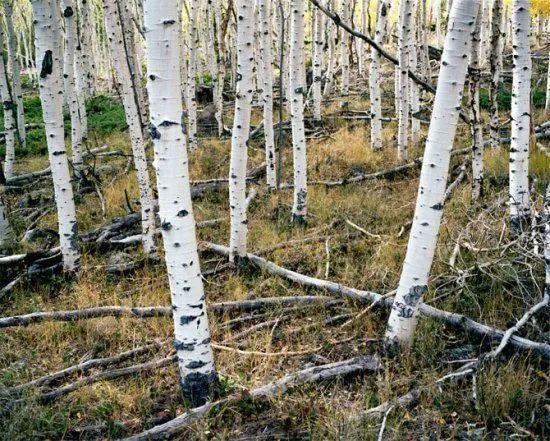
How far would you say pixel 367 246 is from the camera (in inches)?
240

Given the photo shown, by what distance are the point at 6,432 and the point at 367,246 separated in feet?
14.2

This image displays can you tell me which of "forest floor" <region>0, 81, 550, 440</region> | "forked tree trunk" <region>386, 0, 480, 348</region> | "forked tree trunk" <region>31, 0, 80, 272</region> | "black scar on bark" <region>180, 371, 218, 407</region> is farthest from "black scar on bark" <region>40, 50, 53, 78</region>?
"forked tree trunk" <region>386, 0, 480, 348</region>

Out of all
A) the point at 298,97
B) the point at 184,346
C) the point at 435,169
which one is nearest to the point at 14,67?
the point at 298,97

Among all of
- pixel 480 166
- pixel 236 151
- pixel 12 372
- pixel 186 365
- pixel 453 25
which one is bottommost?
pixel 12 372

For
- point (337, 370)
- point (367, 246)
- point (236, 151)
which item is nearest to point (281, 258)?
point (367, 246)

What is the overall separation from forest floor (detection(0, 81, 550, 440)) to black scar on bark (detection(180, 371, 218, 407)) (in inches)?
4.5

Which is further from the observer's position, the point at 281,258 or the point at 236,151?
the point at 281,258

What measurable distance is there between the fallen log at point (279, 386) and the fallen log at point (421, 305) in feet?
2.66

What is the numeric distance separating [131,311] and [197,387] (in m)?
1.60

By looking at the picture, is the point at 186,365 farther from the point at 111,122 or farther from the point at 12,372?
the point at 111,122

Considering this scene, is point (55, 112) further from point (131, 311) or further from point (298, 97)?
point (298, 97)

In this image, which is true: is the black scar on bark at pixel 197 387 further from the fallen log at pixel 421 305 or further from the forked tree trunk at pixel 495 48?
the forked tree trunk at pixel 495 48

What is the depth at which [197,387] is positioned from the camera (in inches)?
138

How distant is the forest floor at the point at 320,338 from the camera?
3.16m
